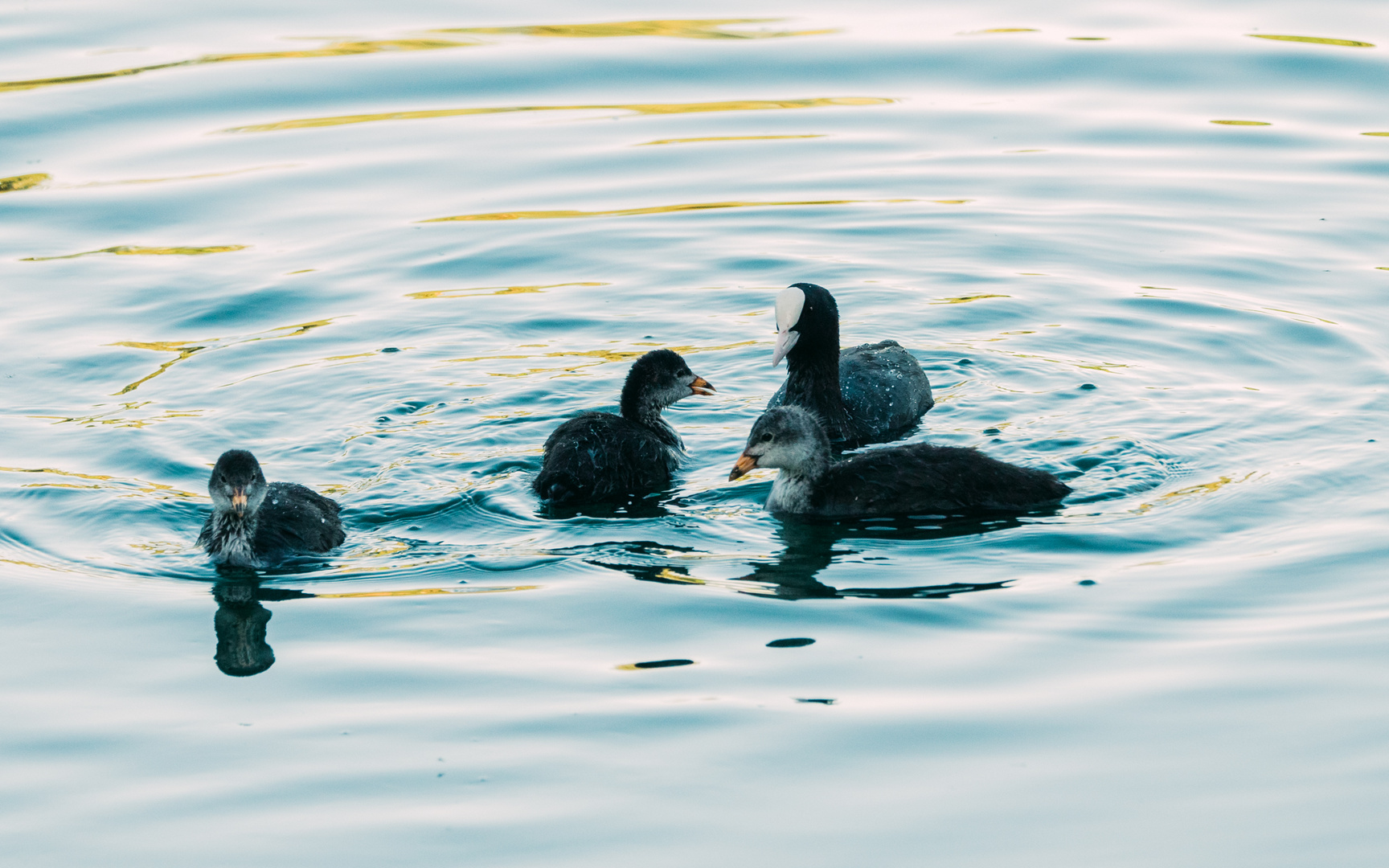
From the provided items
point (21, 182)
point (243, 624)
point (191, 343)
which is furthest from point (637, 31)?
point (243, 624)

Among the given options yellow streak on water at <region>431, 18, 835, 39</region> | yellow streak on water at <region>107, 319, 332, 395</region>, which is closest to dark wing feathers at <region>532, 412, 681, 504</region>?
yellow streak on water at <region>107, 319, 332, 395</region>

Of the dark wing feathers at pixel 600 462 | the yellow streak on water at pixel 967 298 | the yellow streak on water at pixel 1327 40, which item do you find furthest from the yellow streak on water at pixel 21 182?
the yellow streak on water at pixel 1327 40

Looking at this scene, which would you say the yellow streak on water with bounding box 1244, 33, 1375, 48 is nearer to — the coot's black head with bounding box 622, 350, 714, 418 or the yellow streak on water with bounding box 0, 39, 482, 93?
the yellow streak on water with bounding box 0, 39, 482, 93

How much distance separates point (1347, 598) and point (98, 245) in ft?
35.0

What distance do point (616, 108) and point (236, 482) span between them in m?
10.3

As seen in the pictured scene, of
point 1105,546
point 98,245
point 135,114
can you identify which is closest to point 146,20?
point 135,114

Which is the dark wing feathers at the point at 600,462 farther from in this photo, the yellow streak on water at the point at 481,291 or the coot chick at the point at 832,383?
the yellow streak on water at the point at 481,291

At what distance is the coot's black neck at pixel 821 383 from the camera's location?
10312 millimetres

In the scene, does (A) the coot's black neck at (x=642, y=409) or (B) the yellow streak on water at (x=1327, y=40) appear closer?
(A) the coot's black neck at (x=642, y=409)

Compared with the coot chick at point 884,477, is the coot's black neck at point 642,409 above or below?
above

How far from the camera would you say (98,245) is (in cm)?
1394

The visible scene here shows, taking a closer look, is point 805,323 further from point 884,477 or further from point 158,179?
point 158,179

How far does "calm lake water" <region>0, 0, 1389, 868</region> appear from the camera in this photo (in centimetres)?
612

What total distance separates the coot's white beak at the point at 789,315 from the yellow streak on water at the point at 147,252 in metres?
5.56
